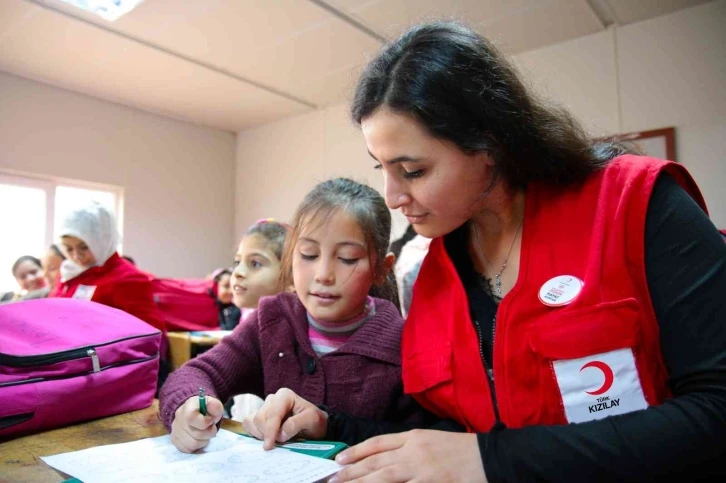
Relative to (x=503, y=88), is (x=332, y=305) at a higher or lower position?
lower

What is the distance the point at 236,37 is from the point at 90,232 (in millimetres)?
1604

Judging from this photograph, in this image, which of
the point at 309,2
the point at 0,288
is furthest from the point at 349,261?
the point at 0,288

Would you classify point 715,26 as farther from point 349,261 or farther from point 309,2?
point 349,261

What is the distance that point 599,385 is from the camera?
2.38 feet

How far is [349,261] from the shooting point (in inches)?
42.6

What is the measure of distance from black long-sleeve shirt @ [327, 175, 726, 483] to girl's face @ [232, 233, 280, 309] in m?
1.35

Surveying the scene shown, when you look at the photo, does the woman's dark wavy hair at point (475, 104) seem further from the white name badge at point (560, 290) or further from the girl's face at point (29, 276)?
the girl's face at point (29, 276)

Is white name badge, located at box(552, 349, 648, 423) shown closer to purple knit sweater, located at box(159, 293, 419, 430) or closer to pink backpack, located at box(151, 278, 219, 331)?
purple knit sweater, located at box(159, 293, 419, 430)

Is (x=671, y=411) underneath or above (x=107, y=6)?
underneath

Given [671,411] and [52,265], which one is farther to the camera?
[52,265]

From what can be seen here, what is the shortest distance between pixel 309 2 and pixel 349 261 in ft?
8.13

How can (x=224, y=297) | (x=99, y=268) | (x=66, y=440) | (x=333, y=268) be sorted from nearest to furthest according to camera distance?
(x=66, y=440) → (x=333, y=268) → (x=99, y=268) → (x=224, y=297)

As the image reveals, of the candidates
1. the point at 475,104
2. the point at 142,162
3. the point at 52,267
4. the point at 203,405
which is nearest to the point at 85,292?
the point at 52,267

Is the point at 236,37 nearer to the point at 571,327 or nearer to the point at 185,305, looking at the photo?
the point at 185,305
